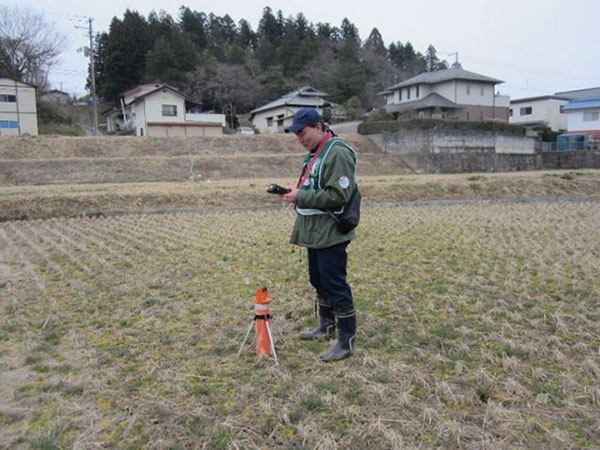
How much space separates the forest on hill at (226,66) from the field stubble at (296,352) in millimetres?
32718

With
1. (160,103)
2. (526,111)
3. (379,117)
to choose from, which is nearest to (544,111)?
(526,111)

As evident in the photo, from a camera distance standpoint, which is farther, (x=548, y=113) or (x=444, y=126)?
(x=548, y=113)

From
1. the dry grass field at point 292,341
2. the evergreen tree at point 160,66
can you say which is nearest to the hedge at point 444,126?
the dry grass field at point 292,341

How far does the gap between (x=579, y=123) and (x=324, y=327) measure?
129 ft

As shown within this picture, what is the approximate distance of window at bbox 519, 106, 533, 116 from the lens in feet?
137

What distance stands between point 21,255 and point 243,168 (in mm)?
15235

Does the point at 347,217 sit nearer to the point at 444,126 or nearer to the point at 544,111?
the point at 444,126

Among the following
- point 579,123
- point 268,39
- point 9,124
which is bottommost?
point 579,123

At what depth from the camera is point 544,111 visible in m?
40.8

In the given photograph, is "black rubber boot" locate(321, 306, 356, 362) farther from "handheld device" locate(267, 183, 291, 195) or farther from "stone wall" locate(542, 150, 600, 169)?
"stone wall" locate(542, 150, 600, 169)

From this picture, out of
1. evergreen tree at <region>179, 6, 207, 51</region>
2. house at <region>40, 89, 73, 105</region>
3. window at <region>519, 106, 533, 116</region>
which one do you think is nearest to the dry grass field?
window at <region>519, 106, 533, 116</region>

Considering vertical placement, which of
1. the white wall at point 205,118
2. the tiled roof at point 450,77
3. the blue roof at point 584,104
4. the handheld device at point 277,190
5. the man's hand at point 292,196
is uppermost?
the tiled roof at point 450,77

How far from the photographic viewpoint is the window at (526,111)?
137 feet

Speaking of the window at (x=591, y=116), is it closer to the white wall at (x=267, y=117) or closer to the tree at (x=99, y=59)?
the white wall at (x=267, y=117)
